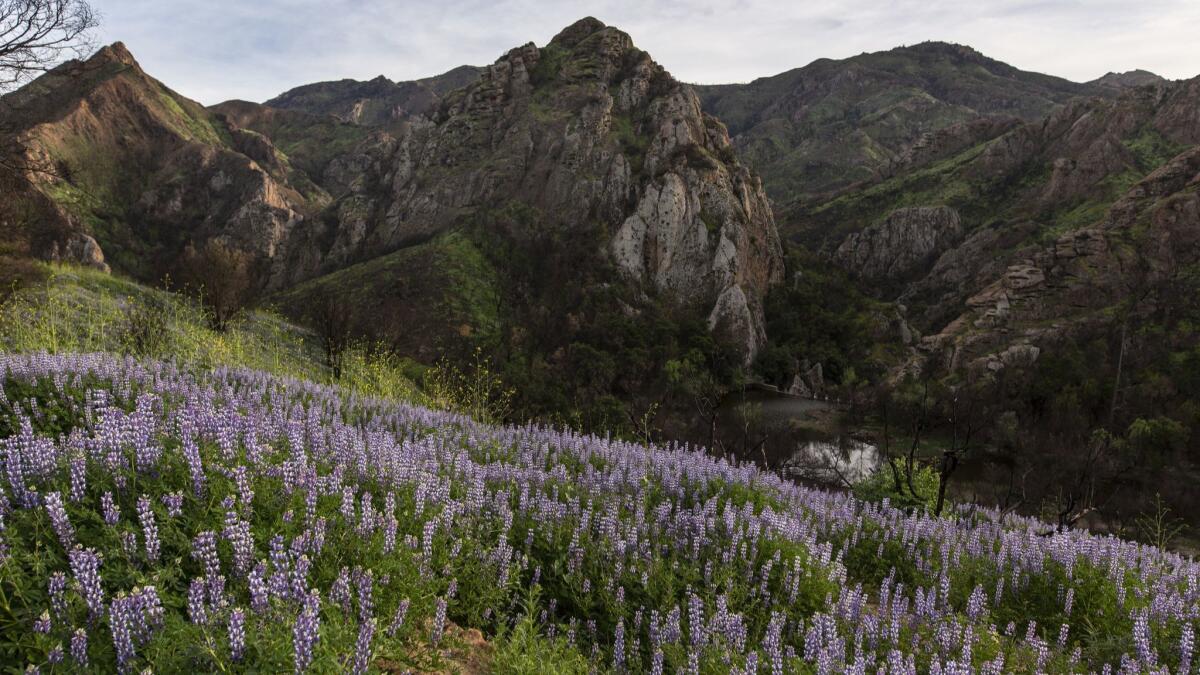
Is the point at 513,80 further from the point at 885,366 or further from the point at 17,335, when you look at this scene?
the point at 17,335

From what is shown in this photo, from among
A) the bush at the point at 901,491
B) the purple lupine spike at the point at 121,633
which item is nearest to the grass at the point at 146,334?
the purple lupine spike at the point at 121,633

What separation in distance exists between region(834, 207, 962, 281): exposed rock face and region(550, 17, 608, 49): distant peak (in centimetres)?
9571

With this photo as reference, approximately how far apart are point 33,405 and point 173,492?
11.4ft

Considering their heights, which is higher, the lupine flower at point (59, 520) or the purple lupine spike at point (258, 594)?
→ the lupine flower at point (59, 520)

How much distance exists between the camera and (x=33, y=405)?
236 inches

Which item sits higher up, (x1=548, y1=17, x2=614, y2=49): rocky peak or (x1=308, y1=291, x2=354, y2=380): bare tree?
(x1=548, y1=17, x2=614, y2=49): rocky peak

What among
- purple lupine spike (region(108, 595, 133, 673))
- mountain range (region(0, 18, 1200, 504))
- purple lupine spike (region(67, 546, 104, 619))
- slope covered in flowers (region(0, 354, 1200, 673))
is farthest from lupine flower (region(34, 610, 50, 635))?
mountain range (region(0, 18, 1200, 504))

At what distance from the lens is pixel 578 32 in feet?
485

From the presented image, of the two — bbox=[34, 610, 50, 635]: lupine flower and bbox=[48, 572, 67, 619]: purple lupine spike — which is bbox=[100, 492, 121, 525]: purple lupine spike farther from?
bbox=[34, 610, 50, 635]: lupine flower

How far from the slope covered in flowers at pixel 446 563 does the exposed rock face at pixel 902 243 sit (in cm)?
17602

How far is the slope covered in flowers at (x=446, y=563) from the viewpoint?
3.09 metres

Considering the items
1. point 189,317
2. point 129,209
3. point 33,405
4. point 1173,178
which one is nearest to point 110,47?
point 129,209

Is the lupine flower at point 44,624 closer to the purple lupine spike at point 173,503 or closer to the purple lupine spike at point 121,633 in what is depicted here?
the purple lupine spike at point 121,633

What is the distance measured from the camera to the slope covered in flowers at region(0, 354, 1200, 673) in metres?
3.09
